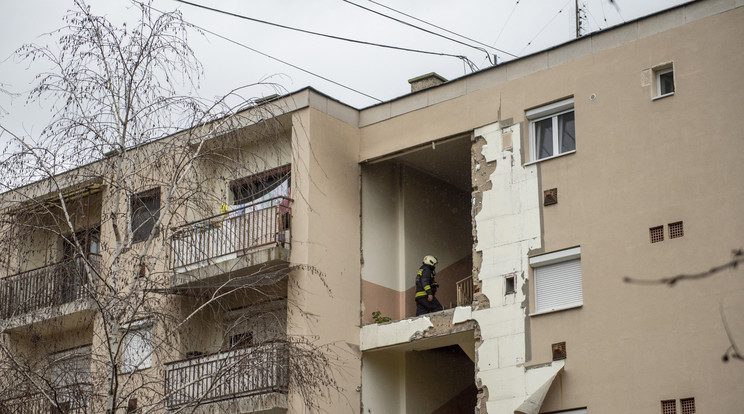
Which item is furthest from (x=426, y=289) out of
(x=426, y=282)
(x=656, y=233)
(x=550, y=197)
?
(x=656, y=233)

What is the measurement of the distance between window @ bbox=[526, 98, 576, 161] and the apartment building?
0.13 ft

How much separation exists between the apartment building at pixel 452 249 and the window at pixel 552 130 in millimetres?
39

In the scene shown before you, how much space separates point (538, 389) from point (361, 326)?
447 cm

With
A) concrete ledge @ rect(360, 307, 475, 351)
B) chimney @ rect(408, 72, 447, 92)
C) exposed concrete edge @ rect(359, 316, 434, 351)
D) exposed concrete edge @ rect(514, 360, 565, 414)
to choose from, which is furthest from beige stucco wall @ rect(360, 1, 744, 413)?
chimney @ rect(408, 72, 447, 92)

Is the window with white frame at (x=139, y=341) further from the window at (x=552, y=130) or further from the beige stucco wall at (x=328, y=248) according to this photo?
the window at (x=552, y=130)

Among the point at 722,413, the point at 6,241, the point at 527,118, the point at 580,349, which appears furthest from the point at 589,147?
the point at 6,241

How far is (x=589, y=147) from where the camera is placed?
690 inches

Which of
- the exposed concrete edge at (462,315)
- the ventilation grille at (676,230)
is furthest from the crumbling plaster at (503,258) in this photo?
the ventilation grille at (676,230)

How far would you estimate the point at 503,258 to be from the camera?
18250 millimetres

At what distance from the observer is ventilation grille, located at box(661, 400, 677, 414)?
15359mm

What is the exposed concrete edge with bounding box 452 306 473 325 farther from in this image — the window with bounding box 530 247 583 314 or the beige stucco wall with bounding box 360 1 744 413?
the window with bounding box 530 247 583 314

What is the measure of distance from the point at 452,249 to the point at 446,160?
2.41 m

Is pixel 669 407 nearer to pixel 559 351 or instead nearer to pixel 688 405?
pixel 688 405

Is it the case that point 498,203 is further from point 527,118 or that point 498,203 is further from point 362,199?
point 362,199
